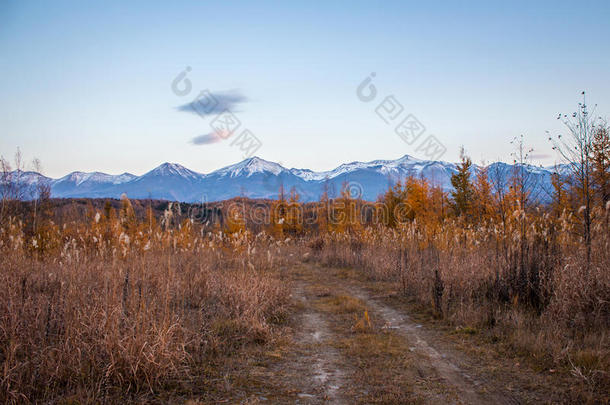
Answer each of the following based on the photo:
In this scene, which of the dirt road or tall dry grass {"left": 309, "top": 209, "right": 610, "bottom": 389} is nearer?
the dirt road

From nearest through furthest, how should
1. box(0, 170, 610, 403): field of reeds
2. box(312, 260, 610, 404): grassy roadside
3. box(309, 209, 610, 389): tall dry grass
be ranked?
box(312, 260, 610, 404): grassy roadside, box(0, 170, 610, 403): field of reeds, box(309, 209, 610, 389): tall dry grass

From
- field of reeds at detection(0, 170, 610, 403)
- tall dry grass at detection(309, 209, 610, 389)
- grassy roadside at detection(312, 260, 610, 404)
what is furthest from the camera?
tall dry grass at detection(309, 209, 610, 389)

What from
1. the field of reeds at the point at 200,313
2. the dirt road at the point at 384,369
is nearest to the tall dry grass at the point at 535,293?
the field of reeds at the point at 200,313

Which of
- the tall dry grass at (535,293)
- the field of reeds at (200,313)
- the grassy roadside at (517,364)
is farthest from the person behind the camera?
the tall dry grass at (535,293)

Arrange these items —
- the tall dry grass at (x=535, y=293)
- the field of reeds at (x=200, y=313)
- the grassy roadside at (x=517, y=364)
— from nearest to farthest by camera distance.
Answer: the grassy roadside at (x=517, y=364), the field of reeds at (x=200, y=313), the tall dry grass at (x=535, y=293)

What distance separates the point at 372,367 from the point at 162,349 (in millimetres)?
2716

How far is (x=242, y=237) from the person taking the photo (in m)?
12.7

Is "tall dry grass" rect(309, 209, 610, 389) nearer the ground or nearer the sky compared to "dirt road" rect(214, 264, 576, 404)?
nearer the sky

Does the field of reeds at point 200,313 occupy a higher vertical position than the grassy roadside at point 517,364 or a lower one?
higher

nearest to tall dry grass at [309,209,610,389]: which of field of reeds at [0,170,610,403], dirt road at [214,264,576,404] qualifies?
field of reeds at [0,170,610,403]

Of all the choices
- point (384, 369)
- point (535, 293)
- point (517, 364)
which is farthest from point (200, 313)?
point (535, 293)

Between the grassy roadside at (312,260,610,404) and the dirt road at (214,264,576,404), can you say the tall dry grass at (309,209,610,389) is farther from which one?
the dirt road at (214,264,576,404)

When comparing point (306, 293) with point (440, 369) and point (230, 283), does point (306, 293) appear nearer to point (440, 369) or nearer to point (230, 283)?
point (230, 283)

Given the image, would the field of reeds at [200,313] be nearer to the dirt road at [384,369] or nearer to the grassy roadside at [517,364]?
the grassy roadside at [517,364]
